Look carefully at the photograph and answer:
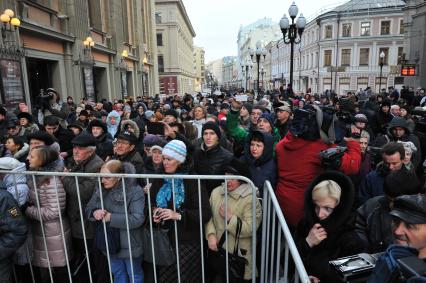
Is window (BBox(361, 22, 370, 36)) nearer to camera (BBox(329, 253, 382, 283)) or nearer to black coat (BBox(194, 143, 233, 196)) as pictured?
black coat (BBox(194, 143, 233, 196))

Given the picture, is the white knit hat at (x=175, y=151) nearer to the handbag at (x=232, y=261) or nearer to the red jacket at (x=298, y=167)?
the handbag at (x=232, y=261)

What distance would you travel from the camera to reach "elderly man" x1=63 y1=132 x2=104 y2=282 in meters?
3.07

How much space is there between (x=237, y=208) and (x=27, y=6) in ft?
36.1

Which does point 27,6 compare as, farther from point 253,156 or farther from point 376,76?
point 376,76

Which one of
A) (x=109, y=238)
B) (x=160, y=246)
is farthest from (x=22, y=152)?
(x=160, y=246)

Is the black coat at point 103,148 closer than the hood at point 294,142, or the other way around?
the hood at point 294,142

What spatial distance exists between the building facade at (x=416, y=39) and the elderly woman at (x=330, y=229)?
22.1 m

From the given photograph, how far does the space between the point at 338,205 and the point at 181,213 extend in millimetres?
1388

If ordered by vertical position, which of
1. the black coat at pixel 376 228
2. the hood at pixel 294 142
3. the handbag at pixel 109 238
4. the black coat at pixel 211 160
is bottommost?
the handbag at pixel 109 238

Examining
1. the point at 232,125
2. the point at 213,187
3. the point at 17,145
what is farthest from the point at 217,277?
the point at 17,145

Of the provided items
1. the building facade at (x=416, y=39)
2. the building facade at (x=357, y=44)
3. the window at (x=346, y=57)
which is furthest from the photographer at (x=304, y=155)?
the window at (x=346, y=57)

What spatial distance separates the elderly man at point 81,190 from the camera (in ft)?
10.1

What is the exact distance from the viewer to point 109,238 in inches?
114

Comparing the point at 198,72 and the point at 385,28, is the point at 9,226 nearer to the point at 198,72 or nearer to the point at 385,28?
the point at 385,28
